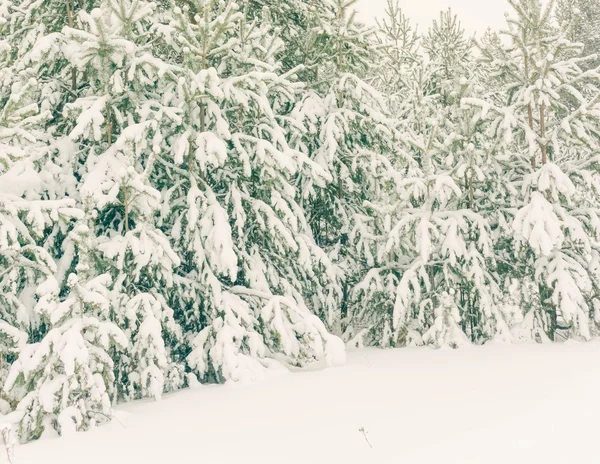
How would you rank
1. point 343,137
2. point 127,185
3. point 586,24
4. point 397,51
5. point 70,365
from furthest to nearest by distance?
point 586,24, point 397,51, point 343,137, point 127,185, point 70,365

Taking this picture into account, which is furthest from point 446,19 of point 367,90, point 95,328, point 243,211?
→ point 95,328

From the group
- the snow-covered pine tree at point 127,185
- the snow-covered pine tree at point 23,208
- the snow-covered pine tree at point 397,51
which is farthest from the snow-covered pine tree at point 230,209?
the snow-covered pine tree at point 397,51

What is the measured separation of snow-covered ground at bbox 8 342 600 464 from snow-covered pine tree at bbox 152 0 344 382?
22.7 inches

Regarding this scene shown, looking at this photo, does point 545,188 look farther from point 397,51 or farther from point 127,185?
point 397,51

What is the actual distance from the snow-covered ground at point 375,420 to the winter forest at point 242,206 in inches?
17.8

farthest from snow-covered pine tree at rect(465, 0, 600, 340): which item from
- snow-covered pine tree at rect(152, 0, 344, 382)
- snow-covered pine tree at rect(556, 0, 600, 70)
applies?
snow-covered pine tree at rect(556, 0, 600, 70)

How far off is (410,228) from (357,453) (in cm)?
447

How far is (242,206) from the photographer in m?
7.33

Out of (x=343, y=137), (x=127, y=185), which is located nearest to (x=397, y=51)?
(x=343, y=137)

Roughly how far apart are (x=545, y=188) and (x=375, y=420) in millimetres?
4309

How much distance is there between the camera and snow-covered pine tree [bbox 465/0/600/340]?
7.22 m

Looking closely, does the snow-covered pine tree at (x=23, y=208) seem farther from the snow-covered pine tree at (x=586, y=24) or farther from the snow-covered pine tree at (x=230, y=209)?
the snow-covered pine tree at (x=586, y=24)

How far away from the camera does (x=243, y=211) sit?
7059mm

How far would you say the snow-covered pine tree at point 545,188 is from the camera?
23.7 feet
